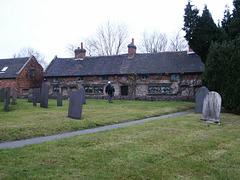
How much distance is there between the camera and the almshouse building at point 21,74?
33.7m

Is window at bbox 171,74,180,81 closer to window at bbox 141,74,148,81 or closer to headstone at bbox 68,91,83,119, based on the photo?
window at bbox 141,74,148,81

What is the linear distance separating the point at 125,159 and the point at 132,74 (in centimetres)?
2669

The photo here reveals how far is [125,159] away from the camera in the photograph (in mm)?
4426

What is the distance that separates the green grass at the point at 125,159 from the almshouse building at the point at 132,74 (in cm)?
1876

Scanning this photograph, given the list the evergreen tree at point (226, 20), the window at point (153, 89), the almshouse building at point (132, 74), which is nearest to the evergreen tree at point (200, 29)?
the evergreen tree at point (226, 20)

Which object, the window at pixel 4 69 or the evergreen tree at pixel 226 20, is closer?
the evergreen tree at pixel 226 20

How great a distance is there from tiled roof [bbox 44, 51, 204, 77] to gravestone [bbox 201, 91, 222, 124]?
17.6 metres

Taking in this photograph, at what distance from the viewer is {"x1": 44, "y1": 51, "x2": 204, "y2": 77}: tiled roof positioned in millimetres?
29328

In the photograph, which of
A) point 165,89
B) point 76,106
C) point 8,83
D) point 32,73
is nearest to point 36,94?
point 76,106

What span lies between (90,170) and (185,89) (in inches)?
1031

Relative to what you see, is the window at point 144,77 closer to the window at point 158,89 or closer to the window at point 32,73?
the window at point 158,89

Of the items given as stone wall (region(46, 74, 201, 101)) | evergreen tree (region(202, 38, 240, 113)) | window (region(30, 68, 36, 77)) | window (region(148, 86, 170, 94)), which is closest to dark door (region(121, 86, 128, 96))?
stone wall (region(46, 74, 201, 101))

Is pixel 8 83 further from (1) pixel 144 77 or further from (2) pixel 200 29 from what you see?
(2) pixel 200 29

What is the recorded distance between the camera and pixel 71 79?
34344mm
